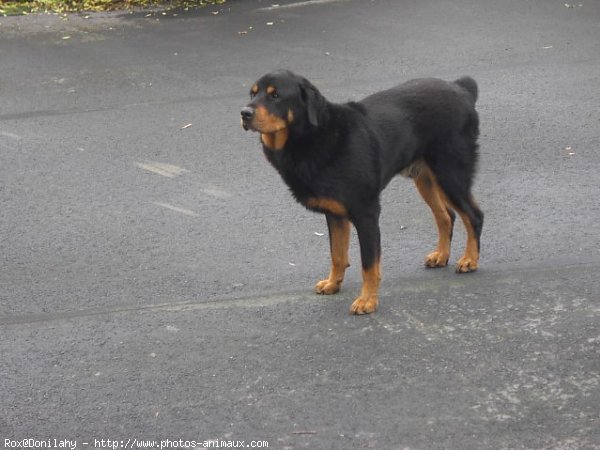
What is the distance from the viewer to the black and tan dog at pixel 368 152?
5395 mm

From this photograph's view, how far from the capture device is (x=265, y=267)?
249 inches

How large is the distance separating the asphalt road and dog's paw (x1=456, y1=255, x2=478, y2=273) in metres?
0.07

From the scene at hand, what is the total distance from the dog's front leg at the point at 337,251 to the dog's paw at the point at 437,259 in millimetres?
582

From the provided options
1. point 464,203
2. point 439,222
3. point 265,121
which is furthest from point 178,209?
point 464,203

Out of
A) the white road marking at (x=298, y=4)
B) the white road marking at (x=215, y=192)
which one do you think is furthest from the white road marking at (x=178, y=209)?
the white road marking at (x=298, y=4)

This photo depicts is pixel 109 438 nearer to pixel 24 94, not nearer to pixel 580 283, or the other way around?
pixel 580 283

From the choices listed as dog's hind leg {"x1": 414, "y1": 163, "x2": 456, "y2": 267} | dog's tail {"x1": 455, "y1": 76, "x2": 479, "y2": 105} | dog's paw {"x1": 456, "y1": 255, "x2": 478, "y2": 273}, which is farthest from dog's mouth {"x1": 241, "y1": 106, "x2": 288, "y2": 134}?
dog's paw {"x1": 456, "y1": 255, "x2": 478, "y2": 273}

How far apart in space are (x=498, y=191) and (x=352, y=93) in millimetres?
2400

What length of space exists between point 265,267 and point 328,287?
574 mm

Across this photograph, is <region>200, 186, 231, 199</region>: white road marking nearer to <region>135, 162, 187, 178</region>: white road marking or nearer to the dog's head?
<region>135, 162, 187, 178</region>: white road marking

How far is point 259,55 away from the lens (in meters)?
10.6

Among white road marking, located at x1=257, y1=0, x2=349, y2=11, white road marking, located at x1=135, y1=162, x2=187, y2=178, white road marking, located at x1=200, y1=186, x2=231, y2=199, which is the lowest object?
white road marking, located at x1=200, y1=186, x2=231, y2=199

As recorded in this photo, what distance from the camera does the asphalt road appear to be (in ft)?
15.6

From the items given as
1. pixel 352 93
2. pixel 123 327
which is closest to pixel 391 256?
pixel 123 327
